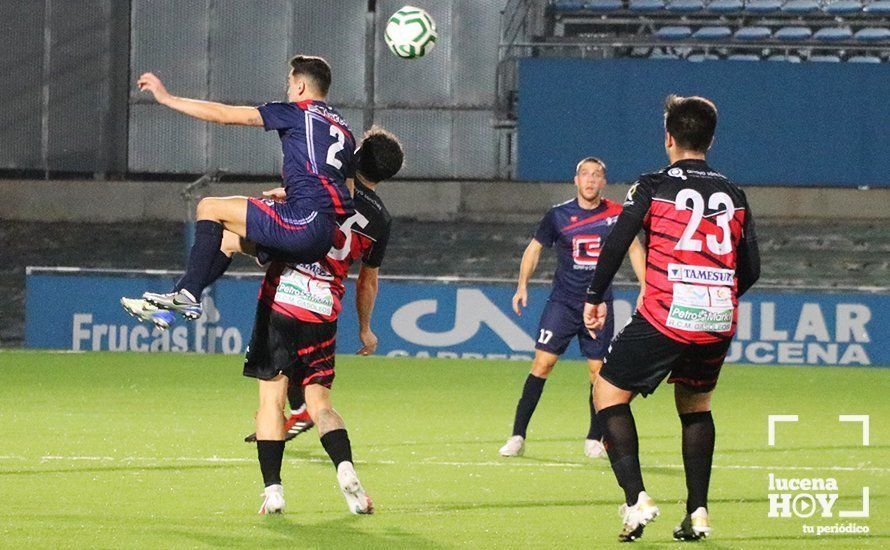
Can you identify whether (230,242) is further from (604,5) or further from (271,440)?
(604,5)

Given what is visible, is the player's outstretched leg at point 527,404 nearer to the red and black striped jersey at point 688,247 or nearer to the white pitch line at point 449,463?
the white pitch line at point 449,463

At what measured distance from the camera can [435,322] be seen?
20312 millimetres

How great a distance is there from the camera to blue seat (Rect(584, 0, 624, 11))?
27156 mm

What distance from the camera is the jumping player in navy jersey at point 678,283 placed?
254 inches

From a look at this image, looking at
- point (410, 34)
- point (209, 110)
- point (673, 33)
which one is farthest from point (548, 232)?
point (673, 33)

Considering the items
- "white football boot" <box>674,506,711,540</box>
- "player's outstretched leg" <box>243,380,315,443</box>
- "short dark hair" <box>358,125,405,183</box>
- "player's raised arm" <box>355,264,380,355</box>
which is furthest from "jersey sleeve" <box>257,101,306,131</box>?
"player's outstretched leg" <box>243,380,315,443</box>

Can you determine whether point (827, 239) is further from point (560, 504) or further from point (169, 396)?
point (560, 504)

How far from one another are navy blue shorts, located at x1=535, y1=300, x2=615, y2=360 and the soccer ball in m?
2.63

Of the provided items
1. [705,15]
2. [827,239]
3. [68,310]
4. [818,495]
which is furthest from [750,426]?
[705,15]

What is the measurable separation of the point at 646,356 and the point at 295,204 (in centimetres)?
187

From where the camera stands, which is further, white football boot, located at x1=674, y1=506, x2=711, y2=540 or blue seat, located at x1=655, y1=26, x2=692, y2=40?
blue seat, located at x1=655, y1=26, x2=692, y2=40

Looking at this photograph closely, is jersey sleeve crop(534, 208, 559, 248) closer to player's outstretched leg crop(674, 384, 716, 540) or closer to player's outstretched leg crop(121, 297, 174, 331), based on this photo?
player's outstretched leg crop(674, 384, 716, 540)

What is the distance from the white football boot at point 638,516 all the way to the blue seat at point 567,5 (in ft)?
71.3
